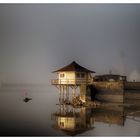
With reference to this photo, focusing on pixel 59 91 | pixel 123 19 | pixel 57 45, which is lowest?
pixel 59 91

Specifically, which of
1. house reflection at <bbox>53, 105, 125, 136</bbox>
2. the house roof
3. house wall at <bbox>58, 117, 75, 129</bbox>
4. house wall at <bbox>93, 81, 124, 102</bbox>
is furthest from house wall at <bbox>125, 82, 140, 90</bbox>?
house wall at <bbox>58, 117, 75, 129</bbox>

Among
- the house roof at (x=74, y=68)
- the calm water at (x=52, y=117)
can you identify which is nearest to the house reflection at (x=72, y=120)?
the calm water at (x=52, y=117)

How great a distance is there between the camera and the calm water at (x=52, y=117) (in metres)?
3.80

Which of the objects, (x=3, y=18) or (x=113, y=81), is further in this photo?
(x=113, y=81)

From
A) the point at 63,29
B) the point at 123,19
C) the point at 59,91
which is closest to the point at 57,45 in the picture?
the point at 63,29

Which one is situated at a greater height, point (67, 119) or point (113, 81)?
point (113, 81)

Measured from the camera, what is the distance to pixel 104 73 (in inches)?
166

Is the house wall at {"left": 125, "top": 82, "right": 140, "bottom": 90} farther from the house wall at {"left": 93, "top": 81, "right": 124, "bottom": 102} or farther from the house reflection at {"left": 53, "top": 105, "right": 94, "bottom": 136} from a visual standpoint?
the house reflection at {"left": 53, "top": 105, "right": 94, "bottom": 136}

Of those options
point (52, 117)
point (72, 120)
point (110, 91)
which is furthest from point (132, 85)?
point (52, 117)

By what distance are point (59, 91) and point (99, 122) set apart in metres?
0.71

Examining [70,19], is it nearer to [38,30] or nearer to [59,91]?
[38,30]

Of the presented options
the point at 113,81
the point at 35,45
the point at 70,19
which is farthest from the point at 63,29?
the point at 113,81

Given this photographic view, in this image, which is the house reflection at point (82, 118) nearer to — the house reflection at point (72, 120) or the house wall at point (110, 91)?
the house reflection at point (72, 120)

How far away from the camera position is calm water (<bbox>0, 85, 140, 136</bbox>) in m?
3.80
